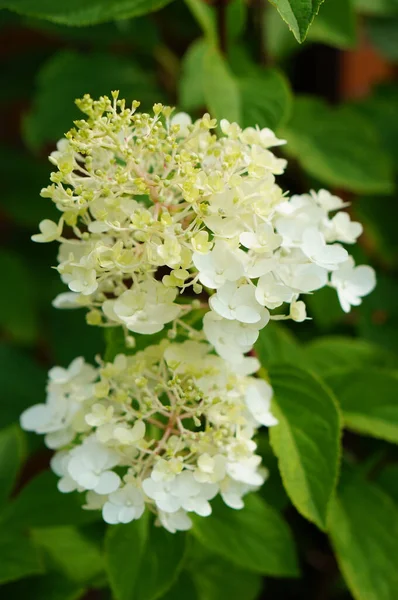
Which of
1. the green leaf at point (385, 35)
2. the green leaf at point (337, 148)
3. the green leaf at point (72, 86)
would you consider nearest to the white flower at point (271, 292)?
the green leaf at point (337, 148)

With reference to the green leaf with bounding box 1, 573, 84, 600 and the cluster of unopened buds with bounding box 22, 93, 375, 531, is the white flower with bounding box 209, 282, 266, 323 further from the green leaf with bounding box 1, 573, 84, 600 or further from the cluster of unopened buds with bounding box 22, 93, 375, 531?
the green leaf with bounding box 1, 573, 84, 600

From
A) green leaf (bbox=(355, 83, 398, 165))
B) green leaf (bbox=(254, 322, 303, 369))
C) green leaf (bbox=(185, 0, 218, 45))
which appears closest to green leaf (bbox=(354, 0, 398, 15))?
green leaf (bbox=(355, 83, 398, 165))

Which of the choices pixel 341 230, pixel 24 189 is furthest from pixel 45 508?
pixel 24 189

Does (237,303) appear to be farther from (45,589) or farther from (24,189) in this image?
(24,189)

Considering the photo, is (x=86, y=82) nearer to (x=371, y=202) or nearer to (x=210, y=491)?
(x=371, y=202)

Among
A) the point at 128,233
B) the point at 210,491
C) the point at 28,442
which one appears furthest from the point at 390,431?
the point at 28,442

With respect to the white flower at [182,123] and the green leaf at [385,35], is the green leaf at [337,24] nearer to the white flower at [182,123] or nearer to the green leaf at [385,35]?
the green leaf at [385,35]
